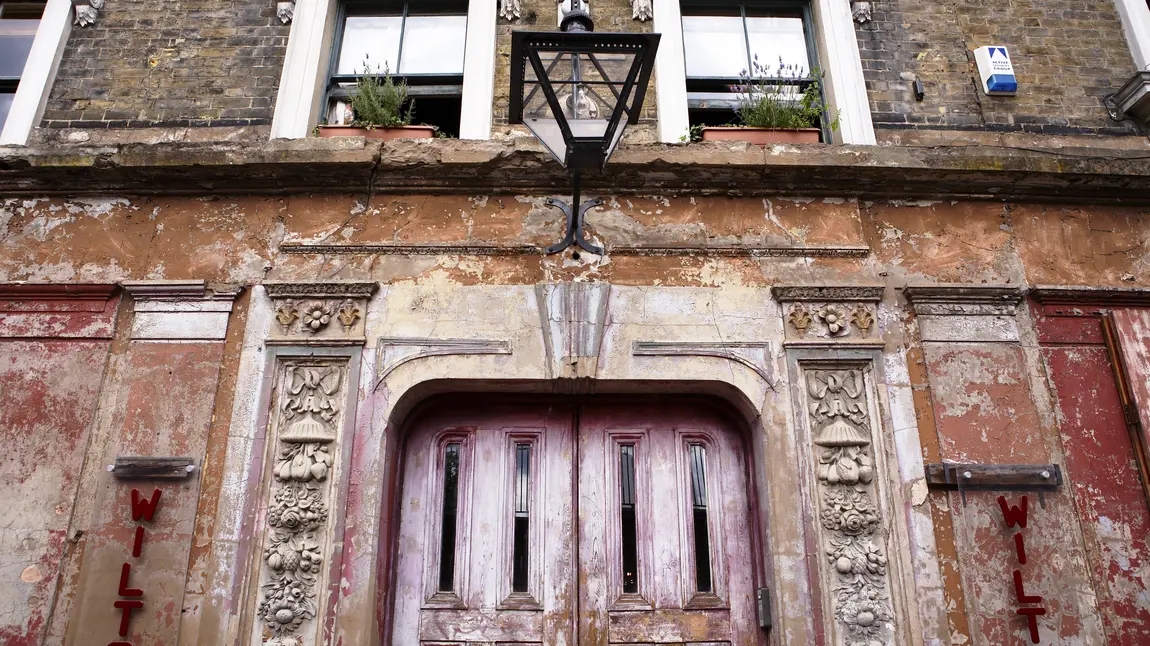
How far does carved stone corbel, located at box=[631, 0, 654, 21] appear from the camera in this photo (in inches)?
211

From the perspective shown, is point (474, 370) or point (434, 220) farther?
point (434, 220)

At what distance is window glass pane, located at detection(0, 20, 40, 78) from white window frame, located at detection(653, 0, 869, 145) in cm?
464

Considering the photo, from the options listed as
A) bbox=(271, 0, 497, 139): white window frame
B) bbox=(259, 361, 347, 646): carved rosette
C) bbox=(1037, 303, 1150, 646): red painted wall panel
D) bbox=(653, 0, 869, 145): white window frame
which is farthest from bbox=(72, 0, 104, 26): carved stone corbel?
bbox=(1037, 303, 1150, 646): red painted wall panel

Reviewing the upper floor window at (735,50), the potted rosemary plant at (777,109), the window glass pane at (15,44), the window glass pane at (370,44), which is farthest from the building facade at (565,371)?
the window glass pane at (15,44)

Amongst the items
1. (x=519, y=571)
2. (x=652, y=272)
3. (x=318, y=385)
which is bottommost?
(x=519, y=571)

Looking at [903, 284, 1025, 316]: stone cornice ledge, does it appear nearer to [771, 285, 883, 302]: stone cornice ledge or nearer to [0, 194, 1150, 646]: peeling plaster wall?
[0, 194, 1150, 646]: peeling plaster wall

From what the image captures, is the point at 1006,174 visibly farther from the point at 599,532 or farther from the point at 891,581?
the point at 599,532

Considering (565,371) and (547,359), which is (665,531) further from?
(547,359)

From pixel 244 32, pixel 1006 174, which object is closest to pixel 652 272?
pixel 1006 174

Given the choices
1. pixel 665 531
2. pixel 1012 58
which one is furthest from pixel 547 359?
pixel 1012 58

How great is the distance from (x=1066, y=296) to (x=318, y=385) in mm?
4479

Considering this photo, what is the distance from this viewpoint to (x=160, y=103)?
5152mm

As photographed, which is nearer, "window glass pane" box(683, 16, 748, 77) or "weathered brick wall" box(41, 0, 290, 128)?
"weathered brick wall" box(41, 0, 290, 128)

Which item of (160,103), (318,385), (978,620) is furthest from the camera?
(160,103)
